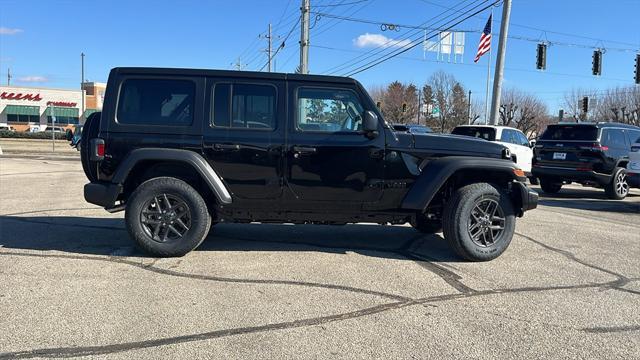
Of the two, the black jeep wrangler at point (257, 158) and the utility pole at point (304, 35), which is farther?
the utility pole at point (304, 35)

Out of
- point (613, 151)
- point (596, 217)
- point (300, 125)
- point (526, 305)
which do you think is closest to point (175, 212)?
point (300, 125)

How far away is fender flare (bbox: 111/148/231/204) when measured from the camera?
548cm

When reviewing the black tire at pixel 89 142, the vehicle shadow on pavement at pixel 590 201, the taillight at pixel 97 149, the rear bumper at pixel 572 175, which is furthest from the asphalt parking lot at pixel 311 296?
the rear bumper at pixel 572 175

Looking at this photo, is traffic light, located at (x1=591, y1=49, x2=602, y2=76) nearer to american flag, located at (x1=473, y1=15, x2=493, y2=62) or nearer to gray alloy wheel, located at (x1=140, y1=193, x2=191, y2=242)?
american flag, located at (x1=473, y1=15, x2=493, y2=62)

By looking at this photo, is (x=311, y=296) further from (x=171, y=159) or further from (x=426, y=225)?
(x=426, y=225)

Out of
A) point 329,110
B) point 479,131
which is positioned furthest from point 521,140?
point 329,110

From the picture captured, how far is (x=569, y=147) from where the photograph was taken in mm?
13133

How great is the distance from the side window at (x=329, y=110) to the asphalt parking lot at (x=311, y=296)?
1.49 metres

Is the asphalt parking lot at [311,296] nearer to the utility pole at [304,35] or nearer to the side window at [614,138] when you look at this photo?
the side window at [614,138]

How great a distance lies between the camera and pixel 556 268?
5746mm

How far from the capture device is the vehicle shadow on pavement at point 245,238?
242 inches

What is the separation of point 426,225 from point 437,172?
5.02 ft

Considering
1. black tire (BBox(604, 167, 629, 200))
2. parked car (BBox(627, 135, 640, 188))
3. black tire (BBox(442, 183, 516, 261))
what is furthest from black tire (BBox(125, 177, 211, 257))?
black tire (BBox(604, 167, 629, 200))

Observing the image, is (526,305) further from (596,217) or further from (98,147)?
(596,217)
